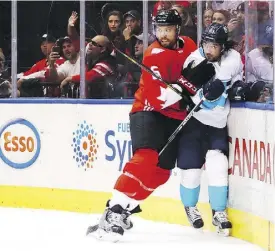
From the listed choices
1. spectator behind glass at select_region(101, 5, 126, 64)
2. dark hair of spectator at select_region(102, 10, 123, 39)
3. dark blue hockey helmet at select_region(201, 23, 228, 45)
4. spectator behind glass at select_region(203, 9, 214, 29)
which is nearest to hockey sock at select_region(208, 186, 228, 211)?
dark blue hockey helmet at select_region(201, 23, 228, 45)

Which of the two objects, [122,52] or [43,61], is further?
[43,61]

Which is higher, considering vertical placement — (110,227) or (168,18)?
(168,18)

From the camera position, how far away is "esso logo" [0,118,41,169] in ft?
25.5

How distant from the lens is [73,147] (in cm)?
754

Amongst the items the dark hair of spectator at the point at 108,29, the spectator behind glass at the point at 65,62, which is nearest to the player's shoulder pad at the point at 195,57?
the dark hair of spectator at the point at 108,29

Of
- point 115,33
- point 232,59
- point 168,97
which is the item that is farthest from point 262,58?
point 115,33

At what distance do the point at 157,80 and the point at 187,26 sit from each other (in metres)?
0.77

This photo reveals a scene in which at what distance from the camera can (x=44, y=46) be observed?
7.91 meters

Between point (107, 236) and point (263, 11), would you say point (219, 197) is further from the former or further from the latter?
point (263, 11)

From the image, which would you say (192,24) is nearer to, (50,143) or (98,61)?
(98,61)

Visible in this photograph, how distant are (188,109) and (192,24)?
812mm

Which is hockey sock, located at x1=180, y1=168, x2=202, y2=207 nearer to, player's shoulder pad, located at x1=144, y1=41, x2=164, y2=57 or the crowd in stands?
the crowd in stands

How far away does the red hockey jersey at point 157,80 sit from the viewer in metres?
6.39

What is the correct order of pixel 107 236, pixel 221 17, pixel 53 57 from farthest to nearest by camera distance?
1. pixel 53 57
2. pixel 221 17
3. pixel 107 236
